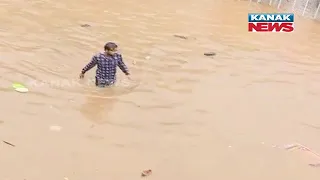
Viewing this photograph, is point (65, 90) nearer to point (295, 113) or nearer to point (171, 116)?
point (171, 116)

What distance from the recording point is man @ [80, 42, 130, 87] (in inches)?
266

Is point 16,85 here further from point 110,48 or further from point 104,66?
point 110,48

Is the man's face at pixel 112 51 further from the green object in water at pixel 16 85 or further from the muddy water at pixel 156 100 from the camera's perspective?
the green object in water at pixel 16 85

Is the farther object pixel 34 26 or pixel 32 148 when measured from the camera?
pixel 34 26

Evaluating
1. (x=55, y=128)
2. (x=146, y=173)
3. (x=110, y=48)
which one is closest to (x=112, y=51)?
(x=110, y=48)

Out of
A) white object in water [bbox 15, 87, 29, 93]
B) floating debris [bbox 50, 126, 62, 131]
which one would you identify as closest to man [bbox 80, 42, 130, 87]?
white object in water [bbox 15, 87, 29, 93]

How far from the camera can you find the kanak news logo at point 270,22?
1103cm

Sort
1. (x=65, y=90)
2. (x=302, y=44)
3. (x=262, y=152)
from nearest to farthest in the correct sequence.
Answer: (x=262, y=152) < (x=65, y=90) < (x=302, y=44)

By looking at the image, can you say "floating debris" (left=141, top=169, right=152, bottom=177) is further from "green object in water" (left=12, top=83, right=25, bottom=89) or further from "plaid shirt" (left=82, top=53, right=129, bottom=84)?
"green object in water" (left=12, top=83, right=25, bottom=89)

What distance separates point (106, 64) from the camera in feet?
22.2

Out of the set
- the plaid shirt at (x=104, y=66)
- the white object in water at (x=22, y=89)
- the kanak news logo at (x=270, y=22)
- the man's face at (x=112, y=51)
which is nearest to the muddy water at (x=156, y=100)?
the white object in water at (x=22, y=89)

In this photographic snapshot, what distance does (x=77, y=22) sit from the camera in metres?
10.0

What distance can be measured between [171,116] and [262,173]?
5.00ft

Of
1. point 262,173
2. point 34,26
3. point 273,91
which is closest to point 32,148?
point 262,173
